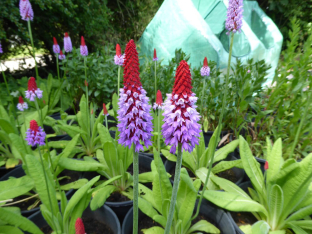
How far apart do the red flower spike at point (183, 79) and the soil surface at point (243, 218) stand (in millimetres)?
1379

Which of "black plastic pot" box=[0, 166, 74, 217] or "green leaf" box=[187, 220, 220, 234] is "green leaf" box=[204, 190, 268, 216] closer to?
"green leaf" box=[187, 220, 220, 234]

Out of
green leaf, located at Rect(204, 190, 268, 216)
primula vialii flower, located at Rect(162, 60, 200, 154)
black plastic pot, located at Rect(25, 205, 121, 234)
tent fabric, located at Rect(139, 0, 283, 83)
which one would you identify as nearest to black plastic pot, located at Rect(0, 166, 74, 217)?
black plastic pot, located at Rect(25, 205, 121, 234)

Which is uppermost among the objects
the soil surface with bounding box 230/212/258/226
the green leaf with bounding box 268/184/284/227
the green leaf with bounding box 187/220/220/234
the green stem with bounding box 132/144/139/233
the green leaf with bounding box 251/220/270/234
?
the green stem with bounding box 132/144/139/233

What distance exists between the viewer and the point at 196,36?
409 cm

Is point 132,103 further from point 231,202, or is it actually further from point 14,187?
point 14,187

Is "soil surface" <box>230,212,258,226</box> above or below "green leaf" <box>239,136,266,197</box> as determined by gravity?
below

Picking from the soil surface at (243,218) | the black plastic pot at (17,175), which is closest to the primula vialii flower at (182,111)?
the soil surface at (243,218)

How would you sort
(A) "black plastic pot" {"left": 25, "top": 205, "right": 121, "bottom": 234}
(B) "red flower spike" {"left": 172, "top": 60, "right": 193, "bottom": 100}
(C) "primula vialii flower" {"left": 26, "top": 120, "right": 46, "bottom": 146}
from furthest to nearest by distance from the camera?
(A) "black plastic pot" {"left": 25, "top": 205, "right": 121, "bottom": 234} < (C) "primula vialii flower" {"left": 26, "top": 120, "right": 46, "bottom": 146} < (B) "red flower spike" {"left": 172, "top": 60, "right": 193, "bottom": 100}

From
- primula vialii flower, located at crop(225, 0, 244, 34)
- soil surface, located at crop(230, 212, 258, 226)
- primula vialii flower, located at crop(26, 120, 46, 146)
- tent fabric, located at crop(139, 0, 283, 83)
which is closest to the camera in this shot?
primula vialii flower, located at crop(225, 0, 244, 34)

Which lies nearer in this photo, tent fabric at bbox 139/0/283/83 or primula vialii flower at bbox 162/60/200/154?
primula vialii flower at bbox 162/60/200/154

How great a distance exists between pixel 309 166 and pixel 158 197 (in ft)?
3.56

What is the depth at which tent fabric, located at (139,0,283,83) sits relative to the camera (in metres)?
4.10

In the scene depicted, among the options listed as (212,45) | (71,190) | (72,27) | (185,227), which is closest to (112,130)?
(71,190)

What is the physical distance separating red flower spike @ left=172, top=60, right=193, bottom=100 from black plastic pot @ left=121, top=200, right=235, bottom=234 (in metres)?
1.13
